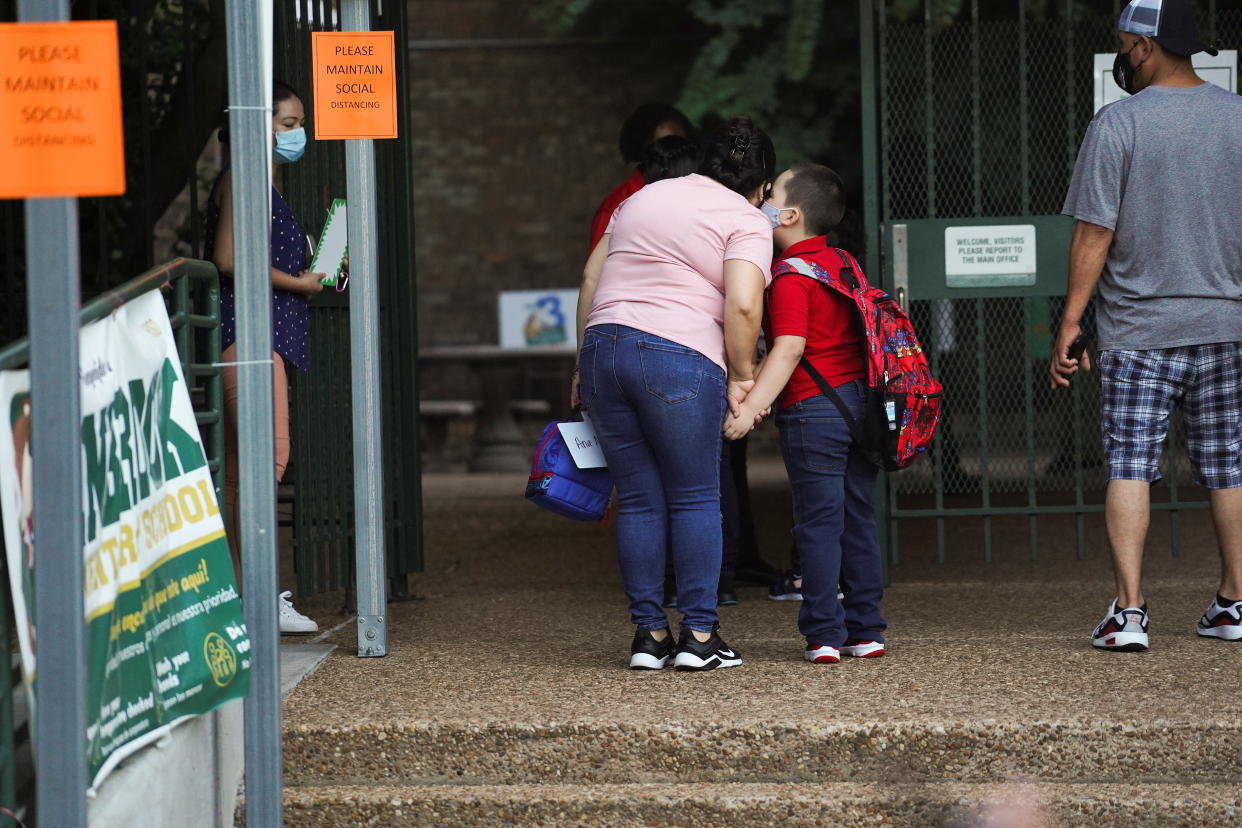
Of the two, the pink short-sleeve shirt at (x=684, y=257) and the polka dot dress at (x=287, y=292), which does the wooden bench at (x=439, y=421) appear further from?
the pink short-sleeve shirt at (x=684, y=257)

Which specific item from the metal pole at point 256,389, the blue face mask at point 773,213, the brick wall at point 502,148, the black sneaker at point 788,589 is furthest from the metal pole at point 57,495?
the brick wall at point 502,148

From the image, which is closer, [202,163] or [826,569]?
[826,569]

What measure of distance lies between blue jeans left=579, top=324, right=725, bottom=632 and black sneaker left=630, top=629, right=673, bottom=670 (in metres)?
0.03

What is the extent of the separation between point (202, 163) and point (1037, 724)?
351 inches

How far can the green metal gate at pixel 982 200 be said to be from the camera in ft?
17.6

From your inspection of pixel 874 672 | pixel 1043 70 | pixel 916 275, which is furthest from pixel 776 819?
pixel 1043 70

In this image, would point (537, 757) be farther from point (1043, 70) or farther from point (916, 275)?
point (1043, 70)

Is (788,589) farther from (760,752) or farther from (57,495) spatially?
(57,495)

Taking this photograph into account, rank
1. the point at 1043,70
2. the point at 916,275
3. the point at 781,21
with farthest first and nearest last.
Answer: the point at 781,21, the point at 1043,70, the point at 916,275

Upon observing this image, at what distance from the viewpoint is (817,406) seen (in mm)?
4176

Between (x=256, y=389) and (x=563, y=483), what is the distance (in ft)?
4.23

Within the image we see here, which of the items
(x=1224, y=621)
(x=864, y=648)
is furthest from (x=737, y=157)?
(x=1224, y=621)

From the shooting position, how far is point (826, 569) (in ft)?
13.8

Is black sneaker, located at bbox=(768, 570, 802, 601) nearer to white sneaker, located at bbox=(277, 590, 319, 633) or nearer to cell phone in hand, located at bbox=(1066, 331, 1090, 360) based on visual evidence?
cell phone in hand, located at bbox=(1066, 331, 1090, 360)
